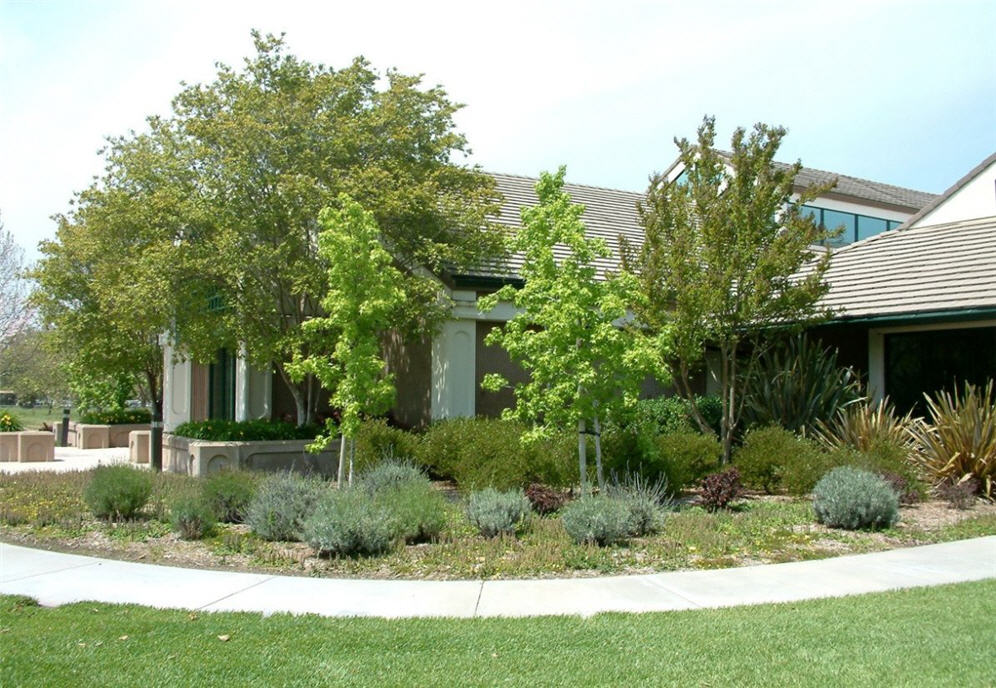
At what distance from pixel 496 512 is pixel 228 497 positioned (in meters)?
3.53

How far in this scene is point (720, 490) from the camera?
1196cm

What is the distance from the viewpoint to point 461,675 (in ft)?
18.2

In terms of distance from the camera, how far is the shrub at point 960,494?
1243 cm

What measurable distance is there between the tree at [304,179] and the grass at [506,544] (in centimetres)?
425

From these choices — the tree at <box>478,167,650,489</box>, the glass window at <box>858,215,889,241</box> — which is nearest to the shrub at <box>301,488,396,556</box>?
the tree at <box>478,167,650,489</box>

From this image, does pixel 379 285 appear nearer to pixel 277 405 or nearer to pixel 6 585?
pixel 6 585

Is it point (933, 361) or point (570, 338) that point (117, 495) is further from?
point (933, 361)

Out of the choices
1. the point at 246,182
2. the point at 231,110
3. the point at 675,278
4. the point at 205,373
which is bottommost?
the point at 205,373

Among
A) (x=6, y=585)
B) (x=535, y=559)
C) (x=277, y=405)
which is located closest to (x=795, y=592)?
(x=535, y=559)

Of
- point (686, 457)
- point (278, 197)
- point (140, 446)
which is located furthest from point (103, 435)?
point (686, 457)

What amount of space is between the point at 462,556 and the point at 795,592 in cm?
316

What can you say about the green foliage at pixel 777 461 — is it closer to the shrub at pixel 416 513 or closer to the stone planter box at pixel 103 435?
the shrub at pixel 416 513

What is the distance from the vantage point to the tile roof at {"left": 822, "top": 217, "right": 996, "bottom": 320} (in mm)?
15461

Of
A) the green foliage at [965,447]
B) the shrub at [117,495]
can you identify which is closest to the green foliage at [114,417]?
the shrub at [117,495]
